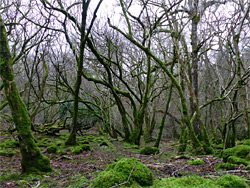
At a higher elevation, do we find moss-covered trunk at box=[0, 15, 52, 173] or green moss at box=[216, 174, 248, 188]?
moss-covered trunk at box=[0, 15, 52, 173]

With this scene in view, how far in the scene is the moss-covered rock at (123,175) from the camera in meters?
2.84

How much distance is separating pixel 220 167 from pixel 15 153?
21.9 feet

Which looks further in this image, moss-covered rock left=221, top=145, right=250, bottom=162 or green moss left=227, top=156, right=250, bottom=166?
moss-covered rock left=221, top=145, right=250, bottom=162

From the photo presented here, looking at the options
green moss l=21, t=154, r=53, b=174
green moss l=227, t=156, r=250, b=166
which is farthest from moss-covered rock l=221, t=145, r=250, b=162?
green moss l=21, t=154, r=53, b=174

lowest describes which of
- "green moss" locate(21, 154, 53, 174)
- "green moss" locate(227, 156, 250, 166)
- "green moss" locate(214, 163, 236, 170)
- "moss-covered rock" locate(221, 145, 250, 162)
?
"green moss" locate(21, 154, 53, 174)

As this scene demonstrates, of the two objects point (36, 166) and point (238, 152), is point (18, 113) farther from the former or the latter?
point (238, 152)

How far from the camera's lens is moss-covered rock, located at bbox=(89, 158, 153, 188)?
2.84m

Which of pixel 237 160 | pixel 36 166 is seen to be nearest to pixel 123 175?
pixel 36 166

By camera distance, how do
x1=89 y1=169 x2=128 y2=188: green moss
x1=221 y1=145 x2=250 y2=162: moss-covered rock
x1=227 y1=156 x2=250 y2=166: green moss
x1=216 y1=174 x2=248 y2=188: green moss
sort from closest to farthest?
x1=216 y1=174 x2=248 y2=188: green moss → x1=89 y1=169 x2=128 y2=188: green moss → x1=227 y1=156 x2=250 y2=166: green moss → x1=221 y1=145 x2=250 y2=162: moss-covered rock

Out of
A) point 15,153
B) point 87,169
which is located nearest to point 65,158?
point 87,169

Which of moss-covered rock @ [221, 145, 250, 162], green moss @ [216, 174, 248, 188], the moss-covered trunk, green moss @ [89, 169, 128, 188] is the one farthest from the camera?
moss-covered rock @ [221, 145, 250, 162]

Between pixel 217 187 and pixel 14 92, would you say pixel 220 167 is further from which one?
pixel 14 92

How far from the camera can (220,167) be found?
4.36 metres

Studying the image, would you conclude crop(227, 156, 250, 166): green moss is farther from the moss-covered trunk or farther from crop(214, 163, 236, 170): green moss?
the moss-covered trunk
